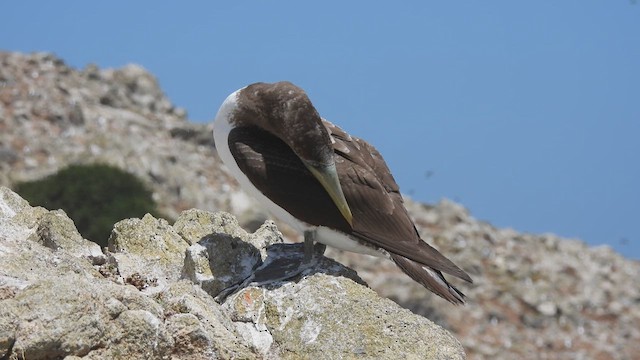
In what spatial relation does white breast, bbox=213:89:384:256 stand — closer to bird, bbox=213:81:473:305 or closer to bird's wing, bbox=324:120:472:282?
bird, bbox=213:81:473:305

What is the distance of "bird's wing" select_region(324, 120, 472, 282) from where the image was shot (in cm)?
1061

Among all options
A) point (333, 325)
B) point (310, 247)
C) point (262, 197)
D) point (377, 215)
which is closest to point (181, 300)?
point (333, 325)

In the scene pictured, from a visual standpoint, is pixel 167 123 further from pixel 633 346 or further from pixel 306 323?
pixel 306 323

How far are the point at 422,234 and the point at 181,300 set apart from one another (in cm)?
3866

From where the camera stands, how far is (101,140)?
43438mm

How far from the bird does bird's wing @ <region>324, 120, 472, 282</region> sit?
0.03 ft

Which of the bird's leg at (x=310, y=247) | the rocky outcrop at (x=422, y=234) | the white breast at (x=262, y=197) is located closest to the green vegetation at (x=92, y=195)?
the rocky outcrop at (x=422, y=234)

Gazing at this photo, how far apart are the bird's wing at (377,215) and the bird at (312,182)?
0.01m

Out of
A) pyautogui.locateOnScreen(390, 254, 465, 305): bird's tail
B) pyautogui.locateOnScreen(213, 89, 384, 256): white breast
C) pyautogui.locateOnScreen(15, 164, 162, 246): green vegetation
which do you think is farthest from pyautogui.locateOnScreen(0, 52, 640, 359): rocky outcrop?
pyautogui.locateOnScreen(390, 254, 465, 305): bird's tail

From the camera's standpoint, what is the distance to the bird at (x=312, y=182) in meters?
10.3

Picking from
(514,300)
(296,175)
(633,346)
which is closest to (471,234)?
(514,300)

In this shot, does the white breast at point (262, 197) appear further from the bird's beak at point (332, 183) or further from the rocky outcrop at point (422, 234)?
the rocky outcrop at point (422, 234)

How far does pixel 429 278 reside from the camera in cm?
1058

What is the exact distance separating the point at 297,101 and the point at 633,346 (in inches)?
1307
